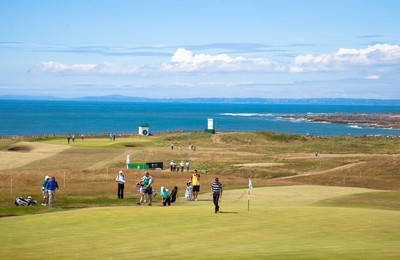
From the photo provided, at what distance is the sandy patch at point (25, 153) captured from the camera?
73.6 metres

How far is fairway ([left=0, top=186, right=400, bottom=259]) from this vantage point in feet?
68.7

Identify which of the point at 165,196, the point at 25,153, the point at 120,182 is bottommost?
the point at 165,196

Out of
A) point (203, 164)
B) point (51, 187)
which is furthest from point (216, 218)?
point (203, 164)

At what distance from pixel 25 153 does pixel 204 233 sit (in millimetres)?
63832

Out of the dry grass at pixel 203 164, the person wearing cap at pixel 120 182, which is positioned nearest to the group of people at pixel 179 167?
the dry grass at pixel 203 164

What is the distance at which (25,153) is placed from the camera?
84.9 metres

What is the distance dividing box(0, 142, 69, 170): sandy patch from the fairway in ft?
136

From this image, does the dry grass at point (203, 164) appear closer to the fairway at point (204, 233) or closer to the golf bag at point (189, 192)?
the golf bag at point (189, 192)

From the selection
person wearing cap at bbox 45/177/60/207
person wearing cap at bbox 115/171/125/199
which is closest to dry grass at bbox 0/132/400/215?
person wearing cap at bbox 115/171/125/199

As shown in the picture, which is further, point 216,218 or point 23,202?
point 23,202

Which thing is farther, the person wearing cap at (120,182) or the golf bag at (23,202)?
the person wearing cap at (120,182)

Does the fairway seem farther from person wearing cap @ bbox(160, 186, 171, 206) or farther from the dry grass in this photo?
the dry grass

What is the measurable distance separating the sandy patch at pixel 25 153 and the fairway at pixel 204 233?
136 feet

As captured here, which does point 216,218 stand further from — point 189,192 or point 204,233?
point 189,192
